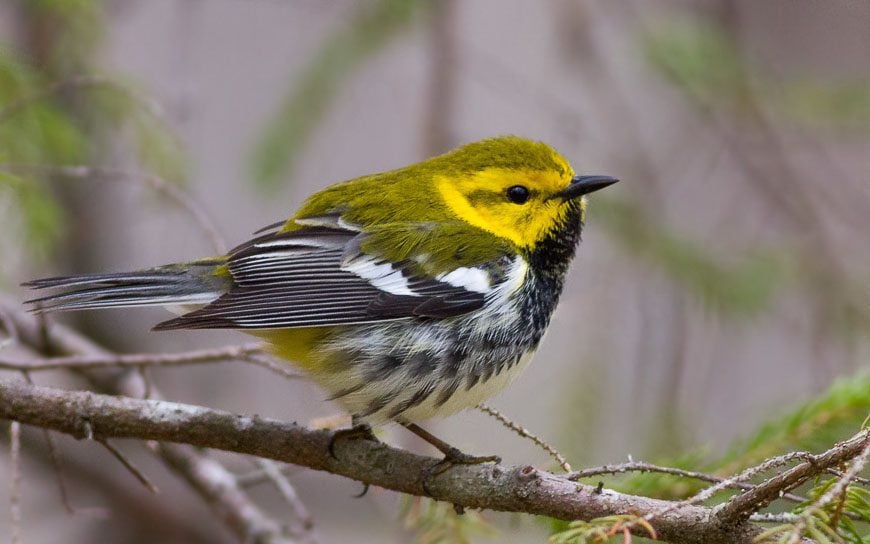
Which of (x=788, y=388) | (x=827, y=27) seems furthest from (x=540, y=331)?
(x=827, y=27)

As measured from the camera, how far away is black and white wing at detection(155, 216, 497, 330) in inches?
90.2

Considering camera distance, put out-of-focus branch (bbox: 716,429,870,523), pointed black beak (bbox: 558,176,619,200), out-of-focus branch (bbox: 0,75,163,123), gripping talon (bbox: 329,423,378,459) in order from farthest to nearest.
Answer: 1. pointed black beak (bbox: 558,176,619,200)
2. out-of-focus branch (bbox: 0,75,163,123)
3. gripping talon (bbox: 329,423,378,459)
4. out-of-focus branch (bbox: 716,429,870,523)

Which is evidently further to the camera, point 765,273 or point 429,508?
point 765,273

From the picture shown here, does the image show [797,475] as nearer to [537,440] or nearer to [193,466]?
[537,440]

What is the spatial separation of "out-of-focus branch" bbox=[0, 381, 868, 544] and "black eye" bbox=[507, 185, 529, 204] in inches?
34.4

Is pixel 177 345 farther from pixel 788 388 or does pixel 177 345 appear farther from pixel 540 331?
pixel 788 388

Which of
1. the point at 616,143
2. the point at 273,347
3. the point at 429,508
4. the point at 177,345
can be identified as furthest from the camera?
the point at 177,345

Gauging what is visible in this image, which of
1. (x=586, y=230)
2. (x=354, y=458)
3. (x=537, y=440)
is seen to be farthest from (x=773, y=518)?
(x=586, y=230)

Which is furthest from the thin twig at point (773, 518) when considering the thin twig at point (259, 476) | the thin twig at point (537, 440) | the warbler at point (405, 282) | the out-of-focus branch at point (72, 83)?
the out-of-focus branch at point (72, 83)

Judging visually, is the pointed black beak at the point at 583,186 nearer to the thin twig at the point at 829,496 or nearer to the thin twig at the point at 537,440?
the thin twig at the point at 537,440

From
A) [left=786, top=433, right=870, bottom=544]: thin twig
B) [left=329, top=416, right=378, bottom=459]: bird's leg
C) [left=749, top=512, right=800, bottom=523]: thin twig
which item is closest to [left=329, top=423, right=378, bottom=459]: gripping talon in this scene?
[left=329, top=416, right=378, bottom=459]: bird's leg

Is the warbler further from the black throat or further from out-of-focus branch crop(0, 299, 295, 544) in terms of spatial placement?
out-of-focus branch crop(0, 299, 295, 544)

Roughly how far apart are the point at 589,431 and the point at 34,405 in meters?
1.54

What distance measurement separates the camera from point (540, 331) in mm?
2469
